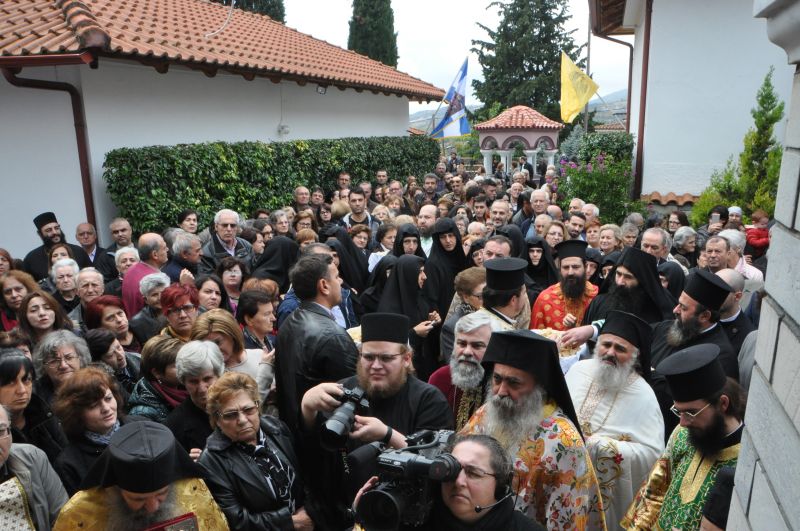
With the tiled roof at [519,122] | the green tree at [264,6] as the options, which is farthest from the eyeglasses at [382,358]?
the green tree at [264,6]

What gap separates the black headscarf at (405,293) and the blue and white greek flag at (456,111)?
1446cm

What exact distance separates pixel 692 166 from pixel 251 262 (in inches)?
389

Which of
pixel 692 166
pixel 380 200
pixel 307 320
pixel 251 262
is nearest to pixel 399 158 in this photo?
pixel 380 200

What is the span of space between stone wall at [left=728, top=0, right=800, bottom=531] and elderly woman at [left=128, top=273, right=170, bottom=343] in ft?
14.5

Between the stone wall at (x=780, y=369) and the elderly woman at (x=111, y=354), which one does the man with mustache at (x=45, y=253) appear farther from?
the stone wall at (x=780, y=369)

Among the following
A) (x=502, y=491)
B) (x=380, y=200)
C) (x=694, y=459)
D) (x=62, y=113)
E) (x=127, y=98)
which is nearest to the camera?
(x=502, y=491)

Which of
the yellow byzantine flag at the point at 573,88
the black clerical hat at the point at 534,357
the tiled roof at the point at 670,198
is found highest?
the yellow byzantine flag at the point at 573,88

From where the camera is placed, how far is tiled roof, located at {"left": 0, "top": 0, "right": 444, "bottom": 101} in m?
8.28

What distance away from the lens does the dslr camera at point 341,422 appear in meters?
2.62

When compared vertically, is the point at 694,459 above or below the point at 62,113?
below

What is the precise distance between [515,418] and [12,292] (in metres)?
4.44

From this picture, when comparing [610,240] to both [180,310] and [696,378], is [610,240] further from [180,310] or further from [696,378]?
[180,310]

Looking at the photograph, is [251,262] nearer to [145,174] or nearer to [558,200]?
[145,174]

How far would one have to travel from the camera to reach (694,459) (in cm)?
289
